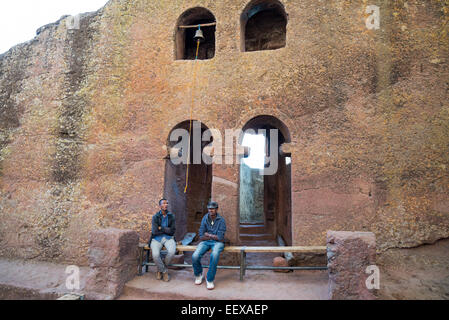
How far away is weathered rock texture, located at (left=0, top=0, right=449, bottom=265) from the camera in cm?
461

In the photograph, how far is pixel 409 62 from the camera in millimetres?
4832

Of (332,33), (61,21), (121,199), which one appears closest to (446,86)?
(332,33)

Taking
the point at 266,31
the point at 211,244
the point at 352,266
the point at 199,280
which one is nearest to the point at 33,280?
the point at 199,280

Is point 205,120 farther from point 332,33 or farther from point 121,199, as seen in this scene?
point 332,33

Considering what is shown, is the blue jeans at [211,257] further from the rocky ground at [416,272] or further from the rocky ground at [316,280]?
the rocky ground at [416,272]

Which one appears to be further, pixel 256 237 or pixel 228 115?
pixel 256 237

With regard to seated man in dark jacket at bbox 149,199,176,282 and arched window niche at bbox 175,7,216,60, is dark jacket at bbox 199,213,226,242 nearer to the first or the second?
seated man in dark jacket at bbox 149,199,176,282

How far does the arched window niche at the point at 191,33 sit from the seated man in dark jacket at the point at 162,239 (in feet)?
10.6

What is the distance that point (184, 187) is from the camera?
23.1 feet

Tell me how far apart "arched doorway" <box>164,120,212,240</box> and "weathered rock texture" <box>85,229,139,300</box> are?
4.66ft

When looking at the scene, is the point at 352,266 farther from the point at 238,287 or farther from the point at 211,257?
the point at 211,257

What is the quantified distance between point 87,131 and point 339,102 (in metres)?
4.82

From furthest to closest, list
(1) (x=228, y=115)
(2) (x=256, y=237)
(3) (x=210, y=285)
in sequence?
(2) (x=256, y=237), (1) (x=228, y=115), (3) (x=210, y=285)

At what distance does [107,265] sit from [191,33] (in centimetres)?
547
